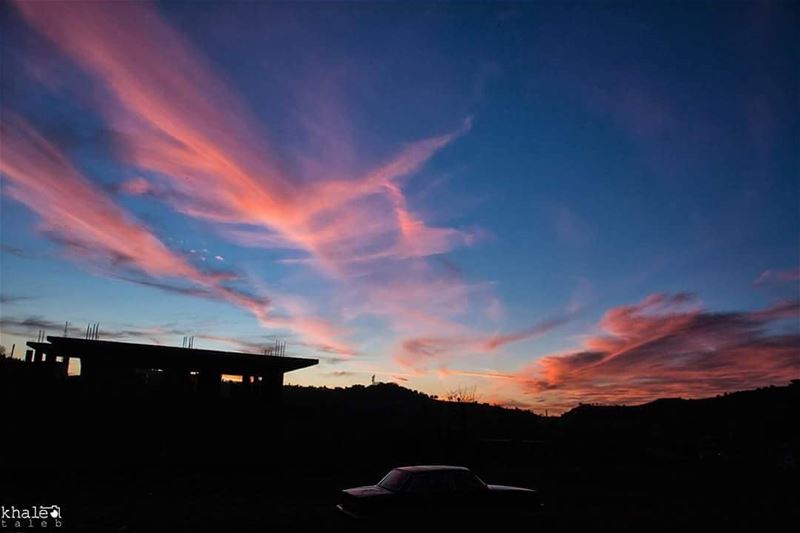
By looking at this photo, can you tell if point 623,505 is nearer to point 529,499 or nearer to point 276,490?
point 529,499

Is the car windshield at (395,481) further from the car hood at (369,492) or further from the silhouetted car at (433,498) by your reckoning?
the car hood at (369,492)

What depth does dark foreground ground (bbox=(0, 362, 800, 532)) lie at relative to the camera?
1534 cm

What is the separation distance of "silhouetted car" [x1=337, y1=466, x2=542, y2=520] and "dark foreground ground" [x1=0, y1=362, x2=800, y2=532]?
296 mm

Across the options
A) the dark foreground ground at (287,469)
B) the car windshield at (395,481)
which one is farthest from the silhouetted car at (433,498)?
the dark foreground ground at (287,469)

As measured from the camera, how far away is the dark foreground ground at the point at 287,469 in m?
15.3

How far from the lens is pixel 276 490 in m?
20.7

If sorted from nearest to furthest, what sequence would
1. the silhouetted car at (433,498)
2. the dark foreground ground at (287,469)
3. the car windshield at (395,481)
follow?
1. the silhouetted car at (433,498)
2. the car windshield at (395,481)
3. the dark foreground ground at (287,469)

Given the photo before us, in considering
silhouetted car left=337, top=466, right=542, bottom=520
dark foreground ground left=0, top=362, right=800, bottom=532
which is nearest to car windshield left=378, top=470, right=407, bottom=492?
silhouetted car left=337, top=466, right=542, bottom=520

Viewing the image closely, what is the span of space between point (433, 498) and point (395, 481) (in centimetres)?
87

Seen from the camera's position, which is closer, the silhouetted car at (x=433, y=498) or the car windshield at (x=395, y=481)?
the silhouetted car at (x=433, y=498)

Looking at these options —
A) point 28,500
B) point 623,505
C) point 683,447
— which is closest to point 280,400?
point 28,500

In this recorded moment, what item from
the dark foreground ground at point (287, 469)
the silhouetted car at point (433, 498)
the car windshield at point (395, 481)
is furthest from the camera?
the dark foreground ground at point (287, 469)

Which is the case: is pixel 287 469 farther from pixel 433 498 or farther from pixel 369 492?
pixel 433 498

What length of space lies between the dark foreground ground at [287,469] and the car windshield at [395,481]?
85cm
